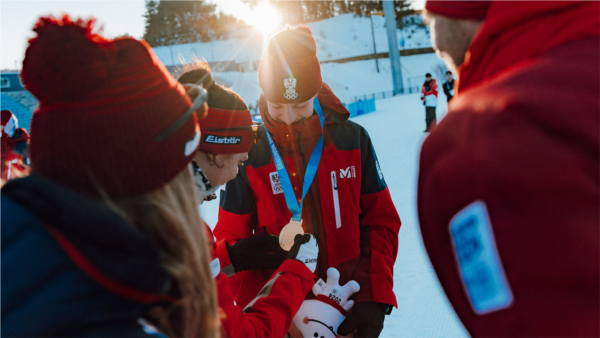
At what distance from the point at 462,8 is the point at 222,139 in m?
0.95

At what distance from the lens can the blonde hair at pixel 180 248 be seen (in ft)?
2.11

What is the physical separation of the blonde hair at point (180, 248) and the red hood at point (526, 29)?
0.66 meters

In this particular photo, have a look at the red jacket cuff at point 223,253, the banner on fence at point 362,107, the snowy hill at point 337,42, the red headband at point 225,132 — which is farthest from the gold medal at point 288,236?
the snowy hill at point 337,42

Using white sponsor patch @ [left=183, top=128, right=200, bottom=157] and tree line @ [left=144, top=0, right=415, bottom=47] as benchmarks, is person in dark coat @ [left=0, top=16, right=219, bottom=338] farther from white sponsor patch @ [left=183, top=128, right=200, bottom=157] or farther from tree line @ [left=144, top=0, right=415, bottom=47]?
tree line @ [left=144, top=0, right=415, bottom=47]

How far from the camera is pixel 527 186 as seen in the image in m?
0.55

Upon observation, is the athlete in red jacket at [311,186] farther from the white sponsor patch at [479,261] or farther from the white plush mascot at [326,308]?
the white sponsor patch at [479,261]

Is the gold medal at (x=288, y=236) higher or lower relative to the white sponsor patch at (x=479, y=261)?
lower

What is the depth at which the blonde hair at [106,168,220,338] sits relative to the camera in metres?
0.64

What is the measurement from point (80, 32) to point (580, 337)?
3.23 ft

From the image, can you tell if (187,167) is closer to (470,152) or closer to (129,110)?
(129,110)

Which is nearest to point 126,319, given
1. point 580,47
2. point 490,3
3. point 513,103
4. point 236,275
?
point 513,103

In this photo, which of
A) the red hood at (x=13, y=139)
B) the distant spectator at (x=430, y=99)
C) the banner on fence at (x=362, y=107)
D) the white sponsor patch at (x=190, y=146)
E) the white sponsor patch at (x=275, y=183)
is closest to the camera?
the white sponsor patch at (x=190, y=146)

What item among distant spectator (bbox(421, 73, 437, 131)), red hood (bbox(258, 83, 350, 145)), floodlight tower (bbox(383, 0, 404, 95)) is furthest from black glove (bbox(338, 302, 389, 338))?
floodlight tower (bbox(383, 0, 404, 95))

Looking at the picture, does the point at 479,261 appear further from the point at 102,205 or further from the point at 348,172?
the point at 348,172
